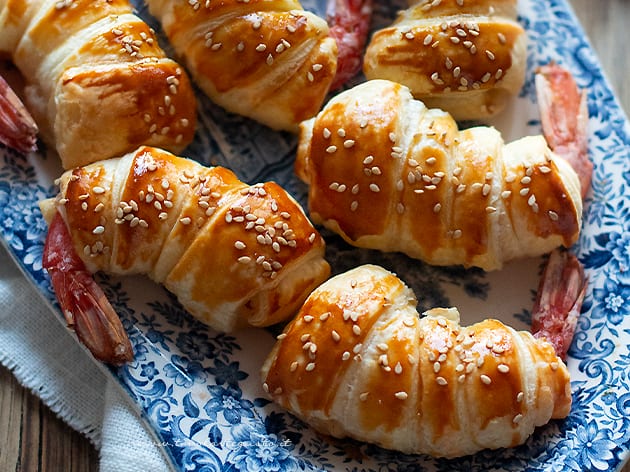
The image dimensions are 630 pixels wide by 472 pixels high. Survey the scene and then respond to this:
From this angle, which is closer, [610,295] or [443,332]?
[443,332]

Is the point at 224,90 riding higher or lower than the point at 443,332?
higher

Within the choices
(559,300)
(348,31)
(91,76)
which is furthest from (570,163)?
(91,76)

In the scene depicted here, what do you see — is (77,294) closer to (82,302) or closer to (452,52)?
(82,302)

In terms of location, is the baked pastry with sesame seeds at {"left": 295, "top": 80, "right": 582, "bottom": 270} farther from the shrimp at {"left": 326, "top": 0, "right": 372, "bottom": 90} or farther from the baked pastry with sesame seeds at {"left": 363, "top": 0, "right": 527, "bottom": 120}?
the shrimp at {"left": 326, "top": 0, "right": 372, "bottom": 90}

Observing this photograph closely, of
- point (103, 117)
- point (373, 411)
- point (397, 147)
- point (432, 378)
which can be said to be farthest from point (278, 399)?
point (103, 117)

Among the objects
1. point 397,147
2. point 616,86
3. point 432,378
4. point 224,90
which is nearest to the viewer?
point 432,378

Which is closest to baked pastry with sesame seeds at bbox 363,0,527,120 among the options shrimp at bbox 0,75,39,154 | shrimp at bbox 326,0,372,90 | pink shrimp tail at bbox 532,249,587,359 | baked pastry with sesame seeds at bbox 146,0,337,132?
shrimp at bbox 326,0,372,90

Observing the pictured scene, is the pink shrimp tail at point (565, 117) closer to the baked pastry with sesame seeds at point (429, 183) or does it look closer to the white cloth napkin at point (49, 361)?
the baked pastry with sesame seeds at point (429, 183)

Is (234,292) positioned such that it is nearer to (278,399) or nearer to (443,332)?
(278,399)
